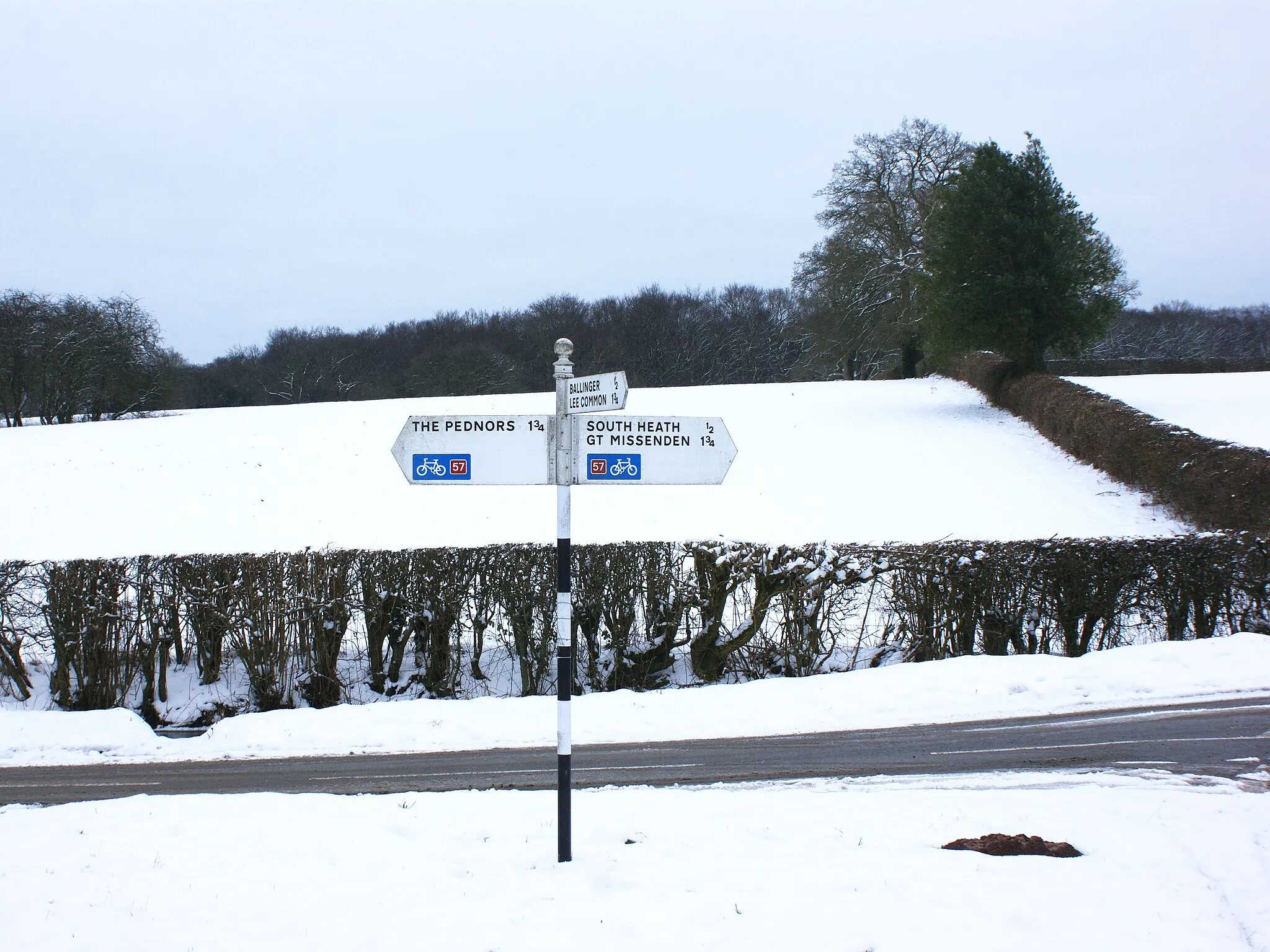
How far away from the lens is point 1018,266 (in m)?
29.6

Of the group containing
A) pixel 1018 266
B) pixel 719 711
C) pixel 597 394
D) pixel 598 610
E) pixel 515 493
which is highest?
pixel 1018 266

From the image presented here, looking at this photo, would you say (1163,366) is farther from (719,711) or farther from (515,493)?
(719,711)

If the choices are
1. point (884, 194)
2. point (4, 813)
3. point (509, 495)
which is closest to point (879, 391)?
point (884, 194)

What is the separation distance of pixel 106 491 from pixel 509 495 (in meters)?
10.2

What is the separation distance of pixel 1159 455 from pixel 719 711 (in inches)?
504

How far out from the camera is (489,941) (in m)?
3.97

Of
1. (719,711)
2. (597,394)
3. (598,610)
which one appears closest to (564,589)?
(597,394)

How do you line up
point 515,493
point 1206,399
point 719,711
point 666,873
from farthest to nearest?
point 1206,399 < point 515,493 < point 719,711 < point 666,873

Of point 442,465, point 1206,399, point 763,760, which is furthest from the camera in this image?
point 1206,399

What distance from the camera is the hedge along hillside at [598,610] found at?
11.1m

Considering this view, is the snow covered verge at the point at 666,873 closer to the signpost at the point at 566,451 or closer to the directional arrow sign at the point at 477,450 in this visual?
the signpost at the point at 566,451

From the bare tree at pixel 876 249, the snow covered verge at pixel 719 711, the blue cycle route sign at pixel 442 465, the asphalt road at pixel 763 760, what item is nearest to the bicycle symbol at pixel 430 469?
the blue cycle route sign at pixel 442 465

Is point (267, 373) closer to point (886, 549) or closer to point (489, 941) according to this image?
point (886, 549)

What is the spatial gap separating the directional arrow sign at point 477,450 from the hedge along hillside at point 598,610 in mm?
6127
